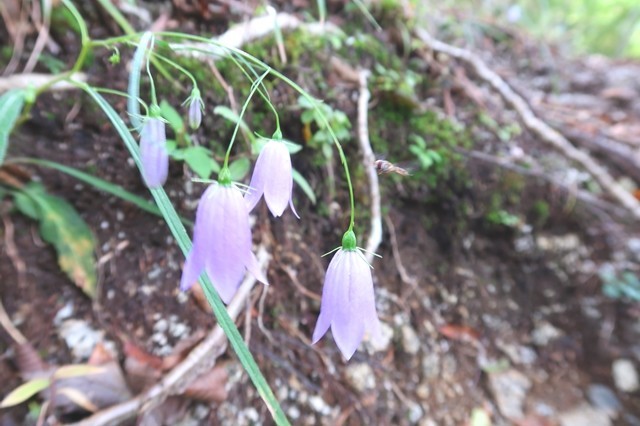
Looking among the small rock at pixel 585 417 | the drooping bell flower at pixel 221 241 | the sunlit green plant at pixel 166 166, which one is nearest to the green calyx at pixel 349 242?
the sunlit green plant at pixel 166 166

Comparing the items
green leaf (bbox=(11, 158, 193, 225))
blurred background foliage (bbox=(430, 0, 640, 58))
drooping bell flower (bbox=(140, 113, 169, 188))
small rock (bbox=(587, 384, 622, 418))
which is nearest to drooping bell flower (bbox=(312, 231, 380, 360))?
drooping bell flower (bbox=(140, 113, 169, 188))

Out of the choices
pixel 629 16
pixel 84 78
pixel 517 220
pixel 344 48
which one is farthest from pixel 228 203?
pixel 629 16

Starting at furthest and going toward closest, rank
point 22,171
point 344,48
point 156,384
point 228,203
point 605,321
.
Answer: point 605,321 → point 344,48 → point 22,171 → point 156,384 → point 228,203

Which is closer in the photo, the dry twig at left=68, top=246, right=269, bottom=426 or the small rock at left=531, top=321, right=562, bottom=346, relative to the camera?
the dry twig at left=68, top=246, right=269, bottom=426

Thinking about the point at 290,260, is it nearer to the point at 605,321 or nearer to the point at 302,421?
the point at 302,421

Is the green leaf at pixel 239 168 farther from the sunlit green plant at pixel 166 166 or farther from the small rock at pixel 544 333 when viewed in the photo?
the small rock at pixel 544 333

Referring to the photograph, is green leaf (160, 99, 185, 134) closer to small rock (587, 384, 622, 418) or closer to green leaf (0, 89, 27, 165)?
green leaf (0, 89, 27, 165)

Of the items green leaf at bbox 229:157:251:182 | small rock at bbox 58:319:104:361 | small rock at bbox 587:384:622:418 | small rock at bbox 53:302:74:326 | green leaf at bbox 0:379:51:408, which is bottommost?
small rock at bbox 587:384:622:418
